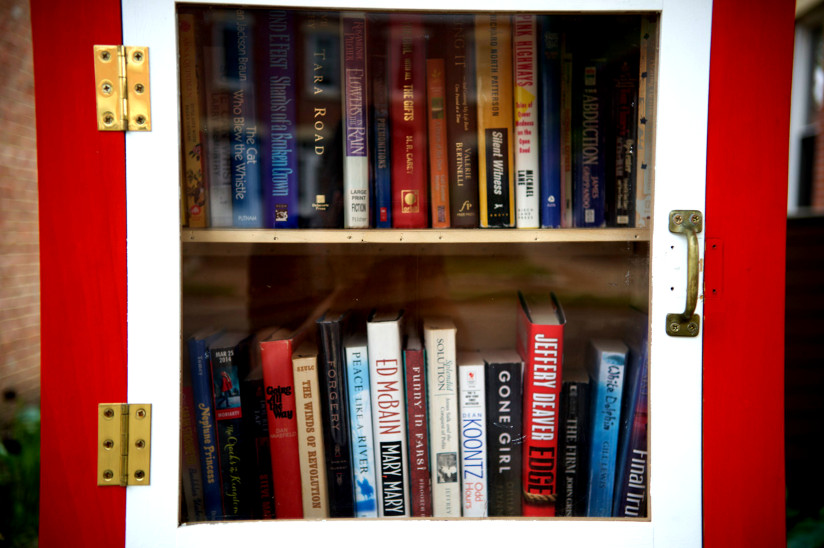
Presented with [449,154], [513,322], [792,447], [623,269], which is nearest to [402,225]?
[449,154]

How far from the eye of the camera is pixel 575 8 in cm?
76

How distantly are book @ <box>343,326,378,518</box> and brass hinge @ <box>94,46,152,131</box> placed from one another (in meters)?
0.52

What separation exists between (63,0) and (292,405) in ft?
2.51

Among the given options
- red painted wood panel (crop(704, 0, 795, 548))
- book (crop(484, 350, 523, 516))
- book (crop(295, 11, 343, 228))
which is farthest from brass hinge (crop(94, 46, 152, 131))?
red painted wood panel (crop(704, 0, 795, 548))

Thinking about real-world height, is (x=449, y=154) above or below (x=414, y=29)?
below

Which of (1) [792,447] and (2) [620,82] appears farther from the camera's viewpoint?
(1) [792,447]

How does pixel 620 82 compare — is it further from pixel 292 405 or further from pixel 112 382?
pixel 112 382

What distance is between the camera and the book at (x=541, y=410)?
3.05 ft

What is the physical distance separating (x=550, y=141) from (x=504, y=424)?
56cm

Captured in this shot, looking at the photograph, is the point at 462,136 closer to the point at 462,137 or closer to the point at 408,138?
the point at 462,137

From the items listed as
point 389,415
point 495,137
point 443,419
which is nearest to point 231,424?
point 389,415

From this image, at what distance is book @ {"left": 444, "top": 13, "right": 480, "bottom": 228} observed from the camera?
0.91 metres

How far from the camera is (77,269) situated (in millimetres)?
754

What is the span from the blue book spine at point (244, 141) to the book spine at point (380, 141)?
0.22m
